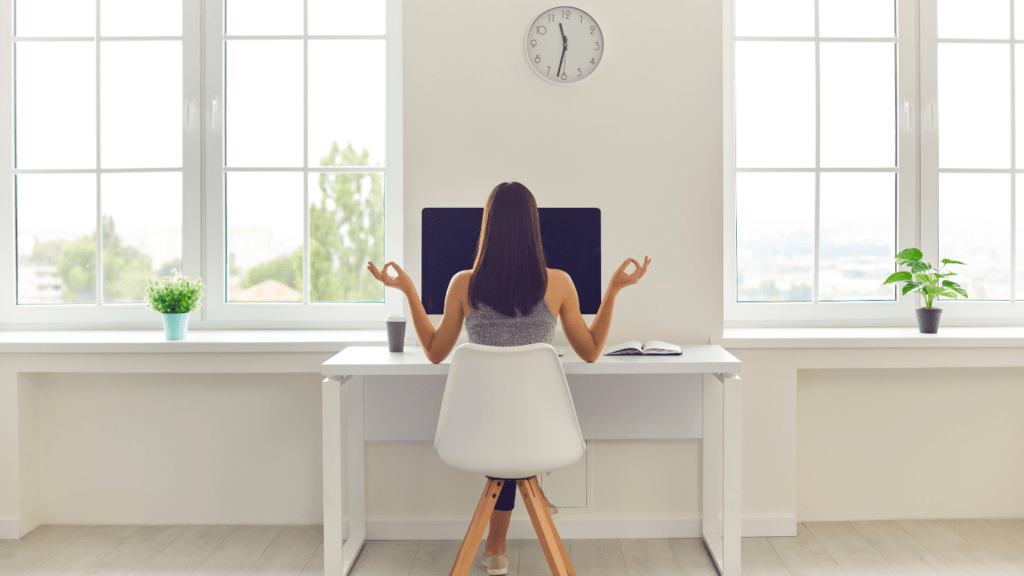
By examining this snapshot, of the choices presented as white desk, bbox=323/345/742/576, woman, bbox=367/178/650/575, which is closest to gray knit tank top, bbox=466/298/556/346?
woman, bbox=367/178/650/575

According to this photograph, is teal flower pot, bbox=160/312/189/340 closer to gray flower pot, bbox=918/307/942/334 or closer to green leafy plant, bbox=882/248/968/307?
green leafy plant, bbox=882/248/968/307

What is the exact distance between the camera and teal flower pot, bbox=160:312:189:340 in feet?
8.09

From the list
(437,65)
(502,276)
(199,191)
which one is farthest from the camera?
(199,191)

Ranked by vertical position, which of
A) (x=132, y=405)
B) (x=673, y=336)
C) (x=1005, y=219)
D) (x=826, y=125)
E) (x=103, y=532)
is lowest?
(x=103, y=532)

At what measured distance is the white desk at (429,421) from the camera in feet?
6.61

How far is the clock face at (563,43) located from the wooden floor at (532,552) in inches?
66.0

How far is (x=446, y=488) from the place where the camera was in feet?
8.15

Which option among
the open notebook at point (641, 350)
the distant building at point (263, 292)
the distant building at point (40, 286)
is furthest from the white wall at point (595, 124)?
the distant building at point (40, 286)

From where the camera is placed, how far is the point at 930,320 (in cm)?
252

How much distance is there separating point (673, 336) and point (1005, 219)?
61.0 inches

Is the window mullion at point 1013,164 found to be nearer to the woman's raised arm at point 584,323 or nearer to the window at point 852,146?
the window at point 852,146

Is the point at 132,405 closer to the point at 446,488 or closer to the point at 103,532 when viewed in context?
the point at 103,532

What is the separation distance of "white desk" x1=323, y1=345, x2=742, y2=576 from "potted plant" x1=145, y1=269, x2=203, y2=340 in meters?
0.65

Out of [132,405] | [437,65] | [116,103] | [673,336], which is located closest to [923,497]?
[673,336]
